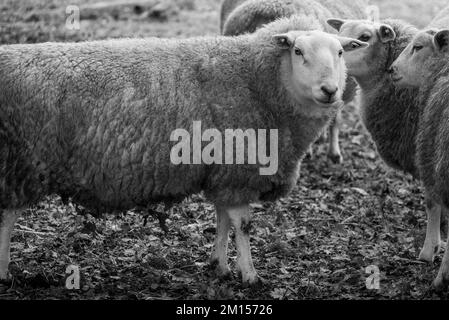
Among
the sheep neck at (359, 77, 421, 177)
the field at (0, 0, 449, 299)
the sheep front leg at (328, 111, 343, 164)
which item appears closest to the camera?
the field at (0, 0, 449, 299)

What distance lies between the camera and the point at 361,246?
6.45 meters

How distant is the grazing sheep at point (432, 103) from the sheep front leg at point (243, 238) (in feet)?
4.18

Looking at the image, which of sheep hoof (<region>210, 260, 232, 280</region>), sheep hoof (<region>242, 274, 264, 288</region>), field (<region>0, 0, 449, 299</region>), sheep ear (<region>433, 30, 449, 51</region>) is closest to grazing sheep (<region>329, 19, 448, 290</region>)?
sheep ear (<region>433, 30, 449, 51</region>)

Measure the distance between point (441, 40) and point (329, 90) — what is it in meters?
1.30

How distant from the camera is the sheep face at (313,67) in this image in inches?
207

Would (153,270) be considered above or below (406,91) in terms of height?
below

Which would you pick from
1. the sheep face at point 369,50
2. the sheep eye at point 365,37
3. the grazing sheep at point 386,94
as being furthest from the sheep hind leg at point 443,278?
the sheep eye at point 365,37

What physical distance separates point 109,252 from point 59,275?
64cm

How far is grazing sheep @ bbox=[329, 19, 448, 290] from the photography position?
6367 millimetres

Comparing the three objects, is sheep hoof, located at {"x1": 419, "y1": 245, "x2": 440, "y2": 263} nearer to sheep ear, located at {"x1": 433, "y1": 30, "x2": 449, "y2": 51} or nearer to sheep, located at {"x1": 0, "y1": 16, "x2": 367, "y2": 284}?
sheep, located at {"x1": 0, "y1": 16, "x2": 367, "y2": 284}

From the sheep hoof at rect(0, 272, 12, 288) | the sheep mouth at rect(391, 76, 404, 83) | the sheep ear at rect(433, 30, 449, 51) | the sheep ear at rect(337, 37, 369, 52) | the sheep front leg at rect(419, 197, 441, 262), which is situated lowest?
the sheep hoof at rect(0, 272, 12, 288)

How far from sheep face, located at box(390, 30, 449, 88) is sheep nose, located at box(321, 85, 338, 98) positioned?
1121mm
